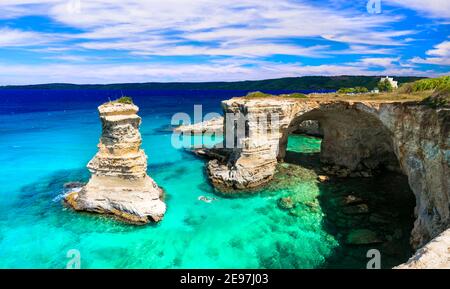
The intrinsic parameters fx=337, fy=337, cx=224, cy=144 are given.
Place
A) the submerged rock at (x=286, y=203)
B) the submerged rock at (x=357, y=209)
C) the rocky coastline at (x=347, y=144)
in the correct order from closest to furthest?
the rocky coastline at (x=347, y=144)
the submerged rock at (x=357, y=209)
the submerged rock at (x=286, y=203)

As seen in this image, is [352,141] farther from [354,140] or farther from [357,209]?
[357,209]

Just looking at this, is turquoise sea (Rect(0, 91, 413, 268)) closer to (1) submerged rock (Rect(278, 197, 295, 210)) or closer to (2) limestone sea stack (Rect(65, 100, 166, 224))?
(1) submerged rock (Rect(278, 197, 295, 210))

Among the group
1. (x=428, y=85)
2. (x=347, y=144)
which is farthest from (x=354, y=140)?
(x=428, y=85)

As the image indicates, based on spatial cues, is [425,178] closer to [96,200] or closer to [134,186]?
[134,186]

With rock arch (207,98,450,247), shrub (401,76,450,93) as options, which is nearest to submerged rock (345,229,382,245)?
rock arch (207,98,450,247)

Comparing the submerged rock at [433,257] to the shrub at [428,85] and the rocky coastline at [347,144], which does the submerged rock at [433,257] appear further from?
the shrub at [428,85]

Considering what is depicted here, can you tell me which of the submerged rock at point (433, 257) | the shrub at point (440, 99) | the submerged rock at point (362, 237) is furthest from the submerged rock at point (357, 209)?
the submerged rock at point (433, 257)
